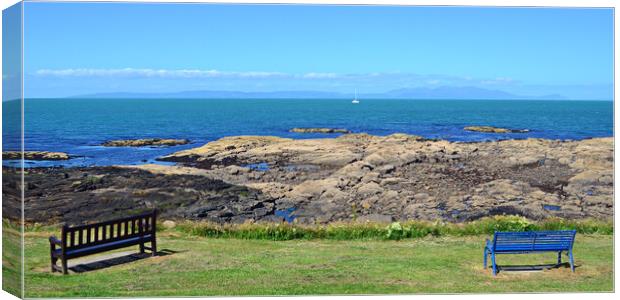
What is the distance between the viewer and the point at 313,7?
13531 millimetres

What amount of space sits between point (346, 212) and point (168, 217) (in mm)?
3132

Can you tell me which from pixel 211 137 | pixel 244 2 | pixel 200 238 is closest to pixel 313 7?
pixel 244 2

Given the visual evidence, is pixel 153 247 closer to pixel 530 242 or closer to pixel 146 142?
pixel 146 142

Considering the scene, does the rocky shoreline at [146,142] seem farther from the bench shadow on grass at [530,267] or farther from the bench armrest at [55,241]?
the bench shadow on grass at [530,267]

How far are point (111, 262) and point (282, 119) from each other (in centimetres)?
431

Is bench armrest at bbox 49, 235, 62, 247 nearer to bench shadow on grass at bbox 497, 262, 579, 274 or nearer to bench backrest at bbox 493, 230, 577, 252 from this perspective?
bench backrest at bbox 493, 230, 577, 252

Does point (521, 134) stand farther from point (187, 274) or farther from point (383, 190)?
point (187, 274)

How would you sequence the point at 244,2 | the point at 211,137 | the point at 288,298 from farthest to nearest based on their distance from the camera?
the point at 211,137 < the point at 244,2 < the point at 288,298

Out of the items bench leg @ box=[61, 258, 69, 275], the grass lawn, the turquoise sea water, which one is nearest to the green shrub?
the grass lawn

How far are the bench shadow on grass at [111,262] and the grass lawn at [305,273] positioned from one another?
0.29 feet

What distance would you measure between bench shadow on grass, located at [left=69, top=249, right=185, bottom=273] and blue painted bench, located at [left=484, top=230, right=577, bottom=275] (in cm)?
493

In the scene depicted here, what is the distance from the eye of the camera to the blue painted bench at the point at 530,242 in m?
11.8

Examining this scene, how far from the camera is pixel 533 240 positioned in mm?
11805

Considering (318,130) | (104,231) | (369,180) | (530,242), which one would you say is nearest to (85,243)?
(104,231)
